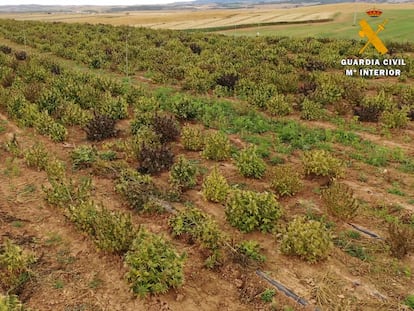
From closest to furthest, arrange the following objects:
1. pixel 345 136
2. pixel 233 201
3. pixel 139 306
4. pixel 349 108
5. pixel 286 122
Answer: pixel 139 306
pixel 233 201
pixel 345 136
pixel 286 122
pixel 349 108

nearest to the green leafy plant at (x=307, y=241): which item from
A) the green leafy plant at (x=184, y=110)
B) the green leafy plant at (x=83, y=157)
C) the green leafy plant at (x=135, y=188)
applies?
the green leafy plant at (x=135, y=188)

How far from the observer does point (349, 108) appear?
1321 cm

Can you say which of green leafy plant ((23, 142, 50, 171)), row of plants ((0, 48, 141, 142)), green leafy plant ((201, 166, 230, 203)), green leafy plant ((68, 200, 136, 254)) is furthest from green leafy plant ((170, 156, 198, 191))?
row of plants ((0, 48, 141, 142))

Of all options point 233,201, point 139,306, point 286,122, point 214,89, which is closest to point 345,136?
point 286,122

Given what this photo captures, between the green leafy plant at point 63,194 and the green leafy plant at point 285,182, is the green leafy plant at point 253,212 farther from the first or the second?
the green leafy plant at point 63,194

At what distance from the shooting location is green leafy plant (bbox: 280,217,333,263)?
597 centimetres

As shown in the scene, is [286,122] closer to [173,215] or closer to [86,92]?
[173,215]

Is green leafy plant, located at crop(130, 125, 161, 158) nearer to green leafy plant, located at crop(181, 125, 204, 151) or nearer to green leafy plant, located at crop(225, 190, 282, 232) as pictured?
green leafy plant, located at crop(181, 125, 204, 151)

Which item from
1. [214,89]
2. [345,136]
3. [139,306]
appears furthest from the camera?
[214,89]

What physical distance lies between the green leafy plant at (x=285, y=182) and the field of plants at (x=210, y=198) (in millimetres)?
31

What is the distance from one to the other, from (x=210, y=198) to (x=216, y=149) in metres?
2.14

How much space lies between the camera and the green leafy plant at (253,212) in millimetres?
6774

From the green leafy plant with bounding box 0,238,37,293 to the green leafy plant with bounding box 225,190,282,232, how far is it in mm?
3392

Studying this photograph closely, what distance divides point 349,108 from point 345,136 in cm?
258
